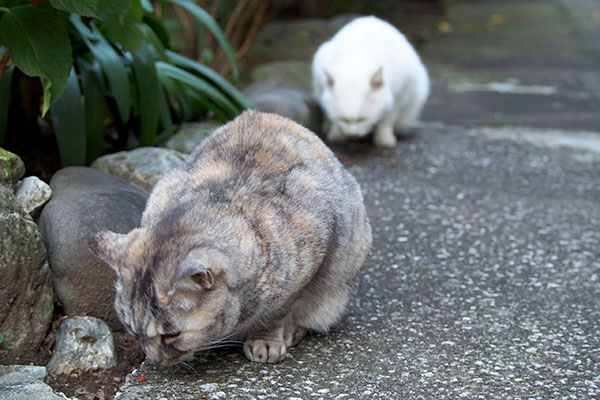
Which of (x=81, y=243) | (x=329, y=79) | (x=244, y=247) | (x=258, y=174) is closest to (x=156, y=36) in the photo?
(x=329, y=79)

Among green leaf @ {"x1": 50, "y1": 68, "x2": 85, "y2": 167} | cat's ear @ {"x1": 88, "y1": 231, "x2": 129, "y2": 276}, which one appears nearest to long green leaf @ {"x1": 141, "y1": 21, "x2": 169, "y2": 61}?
green leaf @ {"x1": 50, "y1": 68, "x2": 85, "y2": 167}

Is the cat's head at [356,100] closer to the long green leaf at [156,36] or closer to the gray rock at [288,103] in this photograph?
the gray rock at [288,103]

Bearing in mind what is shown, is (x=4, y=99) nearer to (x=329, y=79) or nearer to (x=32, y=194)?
(x=32, y=194)

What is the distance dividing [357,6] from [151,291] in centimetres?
1032

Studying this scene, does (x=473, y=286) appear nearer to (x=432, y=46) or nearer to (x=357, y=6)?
(x=432, y=46)

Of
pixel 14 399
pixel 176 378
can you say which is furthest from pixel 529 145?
pixel 14 399

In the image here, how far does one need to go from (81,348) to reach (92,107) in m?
1.55

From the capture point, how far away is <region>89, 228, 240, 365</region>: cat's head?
2189 millimetres

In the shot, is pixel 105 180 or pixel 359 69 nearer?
pixel 105 180

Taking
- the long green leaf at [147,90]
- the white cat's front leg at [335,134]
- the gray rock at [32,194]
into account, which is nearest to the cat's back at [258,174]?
the gray rock at [32,194]

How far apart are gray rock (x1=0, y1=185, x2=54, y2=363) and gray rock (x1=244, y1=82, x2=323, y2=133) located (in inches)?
104

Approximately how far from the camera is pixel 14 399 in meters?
2.36

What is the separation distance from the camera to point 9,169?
287cm

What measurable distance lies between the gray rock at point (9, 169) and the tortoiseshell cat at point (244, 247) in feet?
2.07
